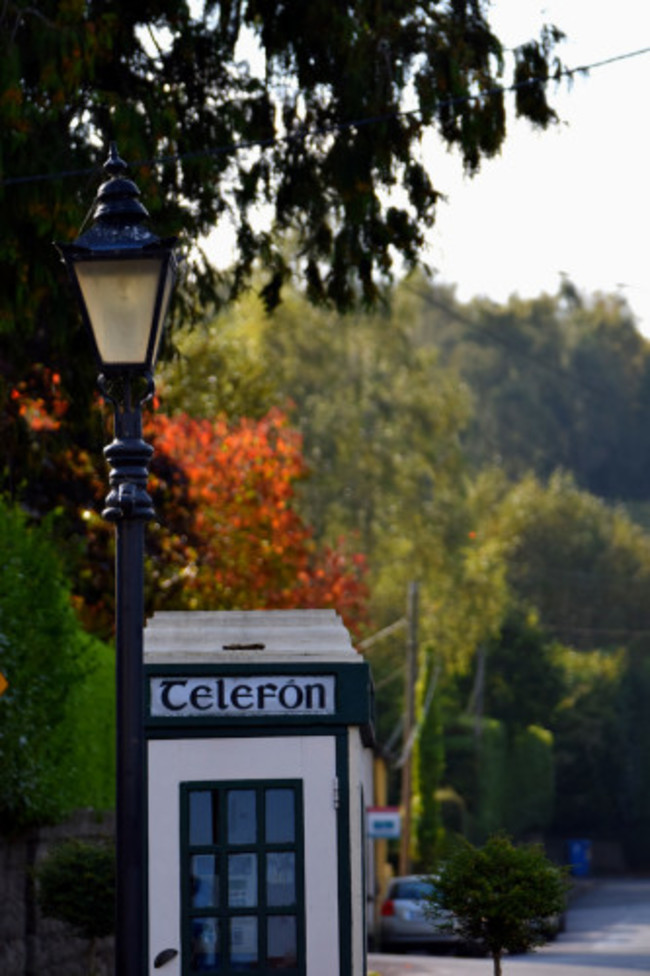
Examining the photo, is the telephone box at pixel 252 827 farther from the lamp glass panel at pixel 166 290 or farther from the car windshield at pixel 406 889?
the car windshield at pixel 406 889

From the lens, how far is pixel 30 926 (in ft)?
64.8

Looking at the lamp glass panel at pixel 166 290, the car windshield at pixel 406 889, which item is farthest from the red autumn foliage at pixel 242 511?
the lamp glass panel at pixel 166 290

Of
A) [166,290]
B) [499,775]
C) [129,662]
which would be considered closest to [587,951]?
[129,662]

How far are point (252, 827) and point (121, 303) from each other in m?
3.94

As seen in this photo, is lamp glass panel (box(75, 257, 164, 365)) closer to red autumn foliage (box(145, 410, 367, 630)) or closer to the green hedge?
red autumn foliage (box(145, 410, 367, 630))

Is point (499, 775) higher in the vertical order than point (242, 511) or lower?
lower

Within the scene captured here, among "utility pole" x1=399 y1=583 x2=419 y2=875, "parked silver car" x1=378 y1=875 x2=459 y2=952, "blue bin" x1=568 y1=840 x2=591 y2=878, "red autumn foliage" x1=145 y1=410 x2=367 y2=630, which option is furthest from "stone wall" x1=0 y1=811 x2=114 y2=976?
"blue bin" x1=568 y1=840 x2=591 y2=878

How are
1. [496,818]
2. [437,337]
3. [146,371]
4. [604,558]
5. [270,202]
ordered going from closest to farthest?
1. [146,371]
2. [270,202]
3. [496,818]
4. [604,558]
5. [437,337]

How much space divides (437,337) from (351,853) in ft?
403

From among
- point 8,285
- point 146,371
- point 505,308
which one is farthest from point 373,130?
point 505,308

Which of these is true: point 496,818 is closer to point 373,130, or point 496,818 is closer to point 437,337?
point 373,130

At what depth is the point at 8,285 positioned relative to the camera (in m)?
17.5

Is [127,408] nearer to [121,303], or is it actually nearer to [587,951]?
[121,303]

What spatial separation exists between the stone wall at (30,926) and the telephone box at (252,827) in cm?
767
